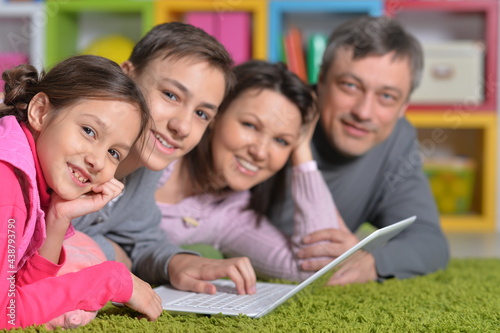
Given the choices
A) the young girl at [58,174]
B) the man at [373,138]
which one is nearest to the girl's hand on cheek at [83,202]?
the young girl at [58,174]

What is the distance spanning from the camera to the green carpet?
90cm

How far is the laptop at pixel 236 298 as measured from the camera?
964 millimetres

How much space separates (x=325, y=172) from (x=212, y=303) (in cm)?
74

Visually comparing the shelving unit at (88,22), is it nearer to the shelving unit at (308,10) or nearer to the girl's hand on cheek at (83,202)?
the shelving unit at (308,10)

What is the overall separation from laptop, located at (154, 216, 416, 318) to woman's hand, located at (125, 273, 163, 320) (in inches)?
1.7

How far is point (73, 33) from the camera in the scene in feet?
10.3

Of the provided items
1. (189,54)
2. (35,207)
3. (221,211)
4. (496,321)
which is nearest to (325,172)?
(221,211)

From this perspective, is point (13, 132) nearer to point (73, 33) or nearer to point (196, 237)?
point (196, 237)

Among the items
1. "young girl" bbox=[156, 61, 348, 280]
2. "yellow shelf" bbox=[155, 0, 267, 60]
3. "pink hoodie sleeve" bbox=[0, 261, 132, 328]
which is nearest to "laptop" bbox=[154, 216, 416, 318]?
"pink hoodie sleeve" bbox=[0, 261, 132, 328]

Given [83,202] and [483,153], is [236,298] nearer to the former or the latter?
[83,202]

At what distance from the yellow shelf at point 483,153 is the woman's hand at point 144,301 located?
2.11 meters

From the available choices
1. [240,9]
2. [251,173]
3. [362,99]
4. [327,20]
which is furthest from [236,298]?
[327,20]

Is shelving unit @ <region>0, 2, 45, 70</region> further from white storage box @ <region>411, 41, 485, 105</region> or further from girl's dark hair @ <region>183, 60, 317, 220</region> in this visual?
white storage box @ <region>411, 41, 485, 105</region>

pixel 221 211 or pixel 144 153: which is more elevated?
pixel 144 153
